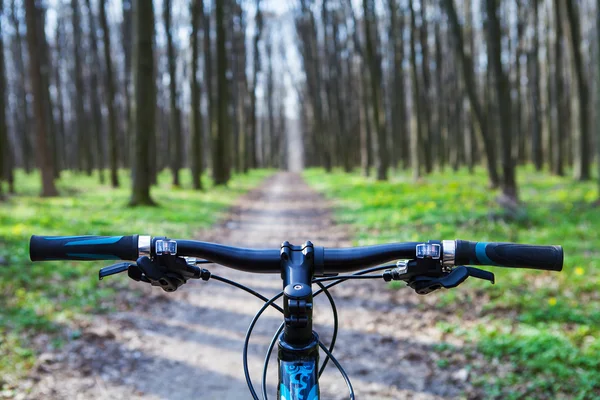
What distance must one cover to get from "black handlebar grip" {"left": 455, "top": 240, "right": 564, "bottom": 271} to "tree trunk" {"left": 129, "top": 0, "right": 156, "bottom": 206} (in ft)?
39.6

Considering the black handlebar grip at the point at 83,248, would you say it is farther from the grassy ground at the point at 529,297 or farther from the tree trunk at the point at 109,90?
the tree trunk at the point at 109,90

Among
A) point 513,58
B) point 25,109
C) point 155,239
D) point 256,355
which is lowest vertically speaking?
point 256,355

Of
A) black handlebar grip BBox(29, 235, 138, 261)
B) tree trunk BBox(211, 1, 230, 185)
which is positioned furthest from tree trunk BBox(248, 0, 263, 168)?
black handlebar grip BBox(29, 235, 138, 261)

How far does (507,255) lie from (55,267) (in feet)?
21.4

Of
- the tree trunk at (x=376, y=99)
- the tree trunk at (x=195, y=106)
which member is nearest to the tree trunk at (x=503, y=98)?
the tree trunk at (x=376, y=99)

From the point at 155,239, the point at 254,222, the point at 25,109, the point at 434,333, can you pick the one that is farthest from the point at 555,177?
the point at 25,109

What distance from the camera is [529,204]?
11.4m

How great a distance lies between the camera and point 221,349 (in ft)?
15.1

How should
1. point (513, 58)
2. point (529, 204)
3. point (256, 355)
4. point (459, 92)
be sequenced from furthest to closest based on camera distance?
point (459, 92), point (513, 58), point (529, 204), point (256, 355)

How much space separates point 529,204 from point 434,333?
7.66 meters

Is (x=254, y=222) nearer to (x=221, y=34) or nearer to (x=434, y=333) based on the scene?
(x=434, y=333)

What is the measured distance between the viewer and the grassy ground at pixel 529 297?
385cm

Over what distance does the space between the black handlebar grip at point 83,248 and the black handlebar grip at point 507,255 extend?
95 cm

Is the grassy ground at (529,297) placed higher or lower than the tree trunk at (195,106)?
lower
